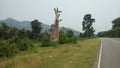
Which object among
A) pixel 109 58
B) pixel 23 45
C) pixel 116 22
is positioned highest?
pixel 116 22

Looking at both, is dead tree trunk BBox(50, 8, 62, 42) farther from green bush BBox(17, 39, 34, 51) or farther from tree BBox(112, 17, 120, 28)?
tree BBox(112, 17, 120, 28)

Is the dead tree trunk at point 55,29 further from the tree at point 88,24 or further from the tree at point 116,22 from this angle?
the tree at point 116,22

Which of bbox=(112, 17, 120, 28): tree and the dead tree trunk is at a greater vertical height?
bbox=(112, 17, 120, 28): tree

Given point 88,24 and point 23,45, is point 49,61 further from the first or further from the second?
point 88,24

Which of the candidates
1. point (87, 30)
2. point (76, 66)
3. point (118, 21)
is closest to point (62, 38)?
point (76, 66)

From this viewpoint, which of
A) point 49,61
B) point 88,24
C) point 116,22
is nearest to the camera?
point 49,61

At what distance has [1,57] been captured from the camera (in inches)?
822

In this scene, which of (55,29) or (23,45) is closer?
(23,45)

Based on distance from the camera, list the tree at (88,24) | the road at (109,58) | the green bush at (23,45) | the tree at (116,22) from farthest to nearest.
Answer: the tree at (116,22), the tree at (88,24), the green bush at (23,45), the road at (109,58)

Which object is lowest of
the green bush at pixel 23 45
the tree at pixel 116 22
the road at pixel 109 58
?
the road at pixel 109 58

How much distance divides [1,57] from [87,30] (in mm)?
98345

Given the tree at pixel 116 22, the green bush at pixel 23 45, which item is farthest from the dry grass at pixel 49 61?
the tree at pixel 116 22

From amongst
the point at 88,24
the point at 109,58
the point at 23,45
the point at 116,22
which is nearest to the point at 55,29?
the point at 23,45

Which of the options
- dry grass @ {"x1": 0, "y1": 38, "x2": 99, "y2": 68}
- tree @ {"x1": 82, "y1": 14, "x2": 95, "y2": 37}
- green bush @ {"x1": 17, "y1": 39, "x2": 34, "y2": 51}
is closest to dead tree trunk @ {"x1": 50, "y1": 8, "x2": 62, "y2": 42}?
green bush @ {"x1": 17, "y1": 39, "x2": 34, "y2": 51}
